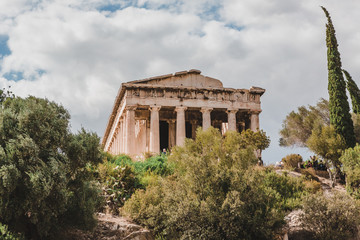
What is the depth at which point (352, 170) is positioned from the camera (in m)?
26.6

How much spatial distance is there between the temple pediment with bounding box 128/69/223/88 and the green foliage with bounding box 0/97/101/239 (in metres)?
19.6

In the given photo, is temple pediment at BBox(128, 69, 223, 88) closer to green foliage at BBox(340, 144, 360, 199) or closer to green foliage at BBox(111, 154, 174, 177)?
green foliage at BBox(111, 154, 174, 177)

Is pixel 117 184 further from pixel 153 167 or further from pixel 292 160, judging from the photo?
pixel 292 160

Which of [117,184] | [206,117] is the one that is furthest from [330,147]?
[117,184]

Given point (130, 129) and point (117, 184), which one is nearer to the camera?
point (117, 184)

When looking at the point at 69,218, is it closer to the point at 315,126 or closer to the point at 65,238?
the point at 65,238

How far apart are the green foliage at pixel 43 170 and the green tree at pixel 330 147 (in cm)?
1811

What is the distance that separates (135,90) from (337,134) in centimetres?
1478

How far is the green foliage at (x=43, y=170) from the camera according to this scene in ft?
51.4

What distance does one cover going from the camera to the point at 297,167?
3391 centimetres

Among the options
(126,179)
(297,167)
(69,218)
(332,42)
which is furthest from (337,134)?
(69,218)

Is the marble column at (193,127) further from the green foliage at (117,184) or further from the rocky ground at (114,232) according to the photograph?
the rocky ground at (114,232)

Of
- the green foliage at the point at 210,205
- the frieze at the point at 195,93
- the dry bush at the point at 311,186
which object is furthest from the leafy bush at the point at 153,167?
the frieze at the point at 195,93

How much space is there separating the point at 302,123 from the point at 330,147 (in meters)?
13.4
